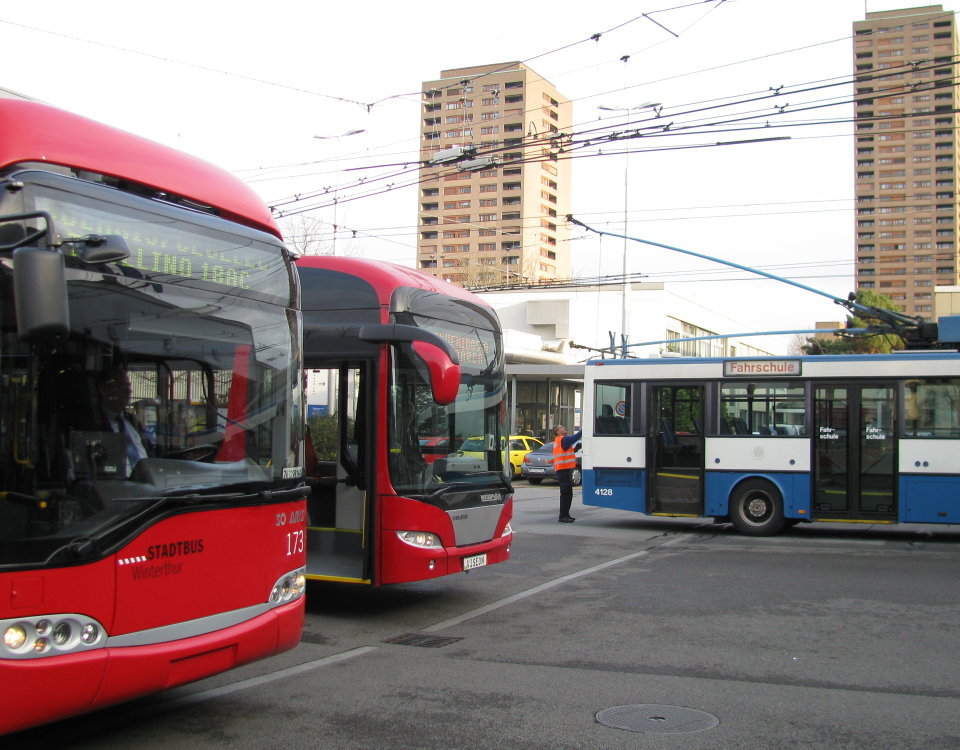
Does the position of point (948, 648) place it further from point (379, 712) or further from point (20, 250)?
point (20, 250)

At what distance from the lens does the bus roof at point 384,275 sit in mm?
8727

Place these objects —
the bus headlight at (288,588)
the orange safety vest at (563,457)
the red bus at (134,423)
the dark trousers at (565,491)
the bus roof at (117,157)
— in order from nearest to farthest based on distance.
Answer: the red bus at (134,423) → the bus roof at (117,157) → the bus headlight at (288,588) → the orange safety vest at (563,457) → the dark trousers at (565,491)

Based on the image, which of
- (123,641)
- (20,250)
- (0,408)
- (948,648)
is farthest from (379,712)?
(948,648)

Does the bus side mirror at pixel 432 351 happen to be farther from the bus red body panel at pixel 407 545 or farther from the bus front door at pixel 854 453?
the bus front door at pixel 854 453

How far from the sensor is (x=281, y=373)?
5.84 meters

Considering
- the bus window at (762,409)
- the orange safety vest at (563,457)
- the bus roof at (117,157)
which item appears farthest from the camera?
the orange safety vest at (563,457)

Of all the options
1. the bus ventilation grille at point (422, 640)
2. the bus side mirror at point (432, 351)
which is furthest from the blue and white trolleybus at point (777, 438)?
the bus side mirror at point (432, 351)

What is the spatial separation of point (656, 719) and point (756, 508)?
34.7 feet

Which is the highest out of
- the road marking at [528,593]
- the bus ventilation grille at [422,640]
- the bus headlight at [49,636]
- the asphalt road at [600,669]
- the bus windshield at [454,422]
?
the bus windshield at [454,422]

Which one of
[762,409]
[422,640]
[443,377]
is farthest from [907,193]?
[443,377]

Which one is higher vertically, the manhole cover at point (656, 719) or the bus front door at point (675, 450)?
the bus front door at point (675, 450)

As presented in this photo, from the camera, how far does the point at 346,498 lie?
920 centimetres

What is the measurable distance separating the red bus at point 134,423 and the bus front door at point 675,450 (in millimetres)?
11144

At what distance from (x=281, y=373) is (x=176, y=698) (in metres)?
2.41
